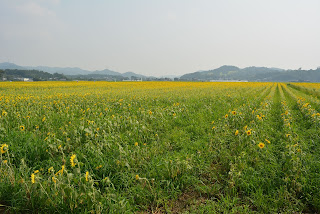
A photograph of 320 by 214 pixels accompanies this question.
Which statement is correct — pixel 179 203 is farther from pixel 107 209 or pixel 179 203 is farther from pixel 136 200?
pixel 107 209

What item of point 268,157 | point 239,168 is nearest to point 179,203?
point 239,168

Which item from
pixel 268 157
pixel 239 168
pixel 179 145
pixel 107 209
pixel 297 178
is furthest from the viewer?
pixel 179 145

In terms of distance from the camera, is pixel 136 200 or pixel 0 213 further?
pixel 136 200

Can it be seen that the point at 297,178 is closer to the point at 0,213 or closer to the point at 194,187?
the point at 194,187

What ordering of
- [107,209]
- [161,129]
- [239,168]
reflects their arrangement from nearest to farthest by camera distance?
[107,209] → [239,168] → [161,129]

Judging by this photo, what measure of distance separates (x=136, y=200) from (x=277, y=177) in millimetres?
2525

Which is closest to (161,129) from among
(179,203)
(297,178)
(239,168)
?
(239,168)

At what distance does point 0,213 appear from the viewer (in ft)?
8.04

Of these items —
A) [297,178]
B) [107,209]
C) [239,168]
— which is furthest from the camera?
[239,168]

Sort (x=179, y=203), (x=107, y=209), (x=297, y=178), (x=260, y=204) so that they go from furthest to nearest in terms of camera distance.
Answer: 1. (x=297, y=178)
2. (x=179, y=203)
3. (x=260, y=204)
4. (x=107, y=209)

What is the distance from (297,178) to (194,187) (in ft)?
5.83

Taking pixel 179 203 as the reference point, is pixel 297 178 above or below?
above

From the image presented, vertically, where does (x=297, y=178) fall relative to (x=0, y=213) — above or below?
above

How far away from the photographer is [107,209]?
2305 mm
